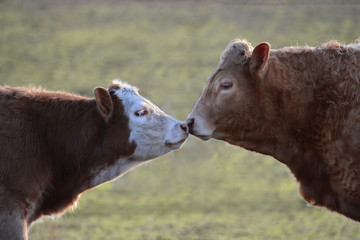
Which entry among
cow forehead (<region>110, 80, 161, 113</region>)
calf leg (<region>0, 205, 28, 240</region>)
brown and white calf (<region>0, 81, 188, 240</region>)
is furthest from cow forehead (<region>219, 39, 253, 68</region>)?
calf leg (<region>0, 205, 28, 240</region>)

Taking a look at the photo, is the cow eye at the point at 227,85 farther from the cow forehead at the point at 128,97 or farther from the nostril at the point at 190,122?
the cow forehead at the point at 128,97

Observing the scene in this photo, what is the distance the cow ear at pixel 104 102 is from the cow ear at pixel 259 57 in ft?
5.36

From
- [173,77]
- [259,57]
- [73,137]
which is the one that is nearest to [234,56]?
[259,57]

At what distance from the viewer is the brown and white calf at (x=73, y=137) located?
6.64m

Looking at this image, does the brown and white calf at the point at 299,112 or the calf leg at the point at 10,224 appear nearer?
the calf leg at the point at 10,224

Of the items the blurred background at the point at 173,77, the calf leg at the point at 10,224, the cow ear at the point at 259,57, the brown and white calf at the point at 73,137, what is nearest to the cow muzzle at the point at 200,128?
the brown and white calf at the point at 73,137

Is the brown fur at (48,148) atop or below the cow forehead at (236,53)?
below

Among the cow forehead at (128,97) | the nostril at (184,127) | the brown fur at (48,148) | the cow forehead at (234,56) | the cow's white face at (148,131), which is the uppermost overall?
the cow forehead at (234,56)

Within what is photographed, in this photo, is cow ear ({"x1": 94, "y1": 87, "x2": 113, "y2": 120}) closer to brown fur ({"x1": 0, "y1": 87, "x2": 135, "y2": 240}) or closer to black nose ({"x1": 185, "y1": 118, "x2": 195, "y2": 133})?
brown fur ({"x1": 0, "y1": 87, "x2": 135, "y2": 240})

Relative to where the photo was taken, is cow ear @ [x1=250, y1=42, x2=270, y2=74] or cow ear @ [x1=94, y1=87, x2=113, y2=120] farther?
cow ear @ [x1=94, y1=87, x2=113, y2=120]

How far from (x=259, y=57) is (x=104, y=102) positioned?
1796 millimetres

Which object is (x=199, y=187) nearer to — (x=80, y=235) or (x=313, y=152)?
(x=80, y=235)

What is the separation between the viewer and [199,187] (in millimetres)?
16844

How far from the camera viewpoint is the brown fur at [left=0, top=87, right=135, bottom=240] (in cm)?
643
